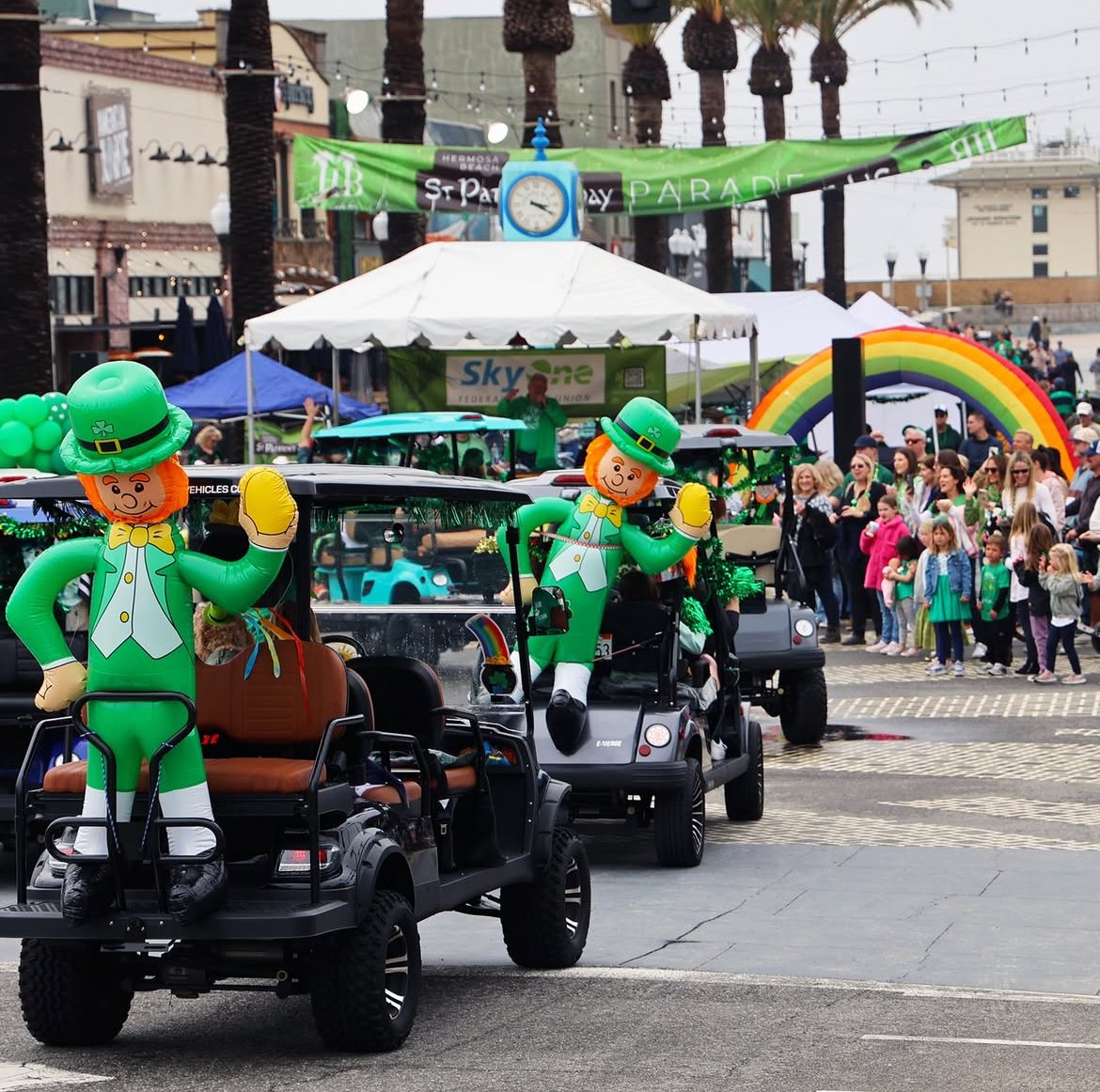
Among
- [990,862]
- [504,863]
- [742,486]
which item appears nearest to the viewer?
[504,863]

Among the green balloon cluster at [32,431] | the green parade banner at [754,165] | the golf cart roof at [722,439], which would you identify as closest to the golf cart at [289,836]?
the green balloon cluster at [32,431]

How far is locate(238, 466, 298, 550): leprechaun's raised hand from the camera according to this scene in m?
7.22

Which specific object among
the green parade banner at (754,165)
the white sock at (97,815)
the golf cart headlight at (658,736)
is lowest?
the golf cart headlight at (658,736)

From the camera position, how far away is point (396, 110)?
1228 inches

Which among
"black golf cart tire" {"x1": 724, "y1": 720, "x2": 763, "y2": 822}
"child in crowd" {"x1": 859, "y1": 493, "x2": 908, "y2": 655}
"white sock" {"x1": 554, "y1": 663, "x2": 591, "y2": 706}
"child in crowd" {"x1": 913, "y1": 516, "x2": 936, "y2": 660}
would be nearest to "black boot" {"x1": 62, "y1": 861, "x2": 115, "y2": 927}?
"white sock" {"x1": 554, "y1": 663, "x2": 591, "y2": 706}

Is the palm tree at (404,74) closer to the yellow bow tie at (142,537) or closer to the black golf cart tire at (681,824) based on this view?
the black golf cart tire at (681,824)

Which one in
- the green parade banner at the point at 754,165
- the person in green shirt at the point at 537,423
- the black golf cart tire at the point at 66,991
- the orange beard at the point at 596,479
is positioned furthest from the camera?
the green parade banner at the point at 754,165

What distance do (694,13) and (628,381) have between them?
84.6ft

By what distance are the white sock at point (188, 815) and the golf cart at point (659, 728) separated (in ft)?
13.7

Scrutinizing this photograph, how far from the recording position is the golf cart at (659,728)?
11.5 meters

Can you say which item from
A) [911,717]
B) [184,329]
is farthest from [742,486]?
[184,329]

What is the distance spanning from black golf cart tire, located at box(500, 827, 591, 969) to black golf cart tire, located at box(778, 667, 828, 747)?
22.5 ft

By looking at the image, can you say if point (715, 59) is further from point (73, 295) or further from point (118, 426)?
point (118, 426)

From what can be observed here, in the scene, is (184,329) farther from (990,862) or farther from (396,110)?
(990,862)
